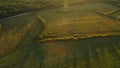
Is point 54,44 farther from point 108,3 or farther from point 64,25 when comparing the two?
point 108,3

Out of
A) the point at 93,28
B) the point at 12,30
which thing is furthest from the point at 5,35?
the point at 93,28

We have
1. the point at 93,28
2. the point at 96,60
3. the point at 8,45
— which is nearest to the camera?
the point at 96,60

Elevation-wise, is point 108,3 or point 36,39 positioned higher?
point 36,39

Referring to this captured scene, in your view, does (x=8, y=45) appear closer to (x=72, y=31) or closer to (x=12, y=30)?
(x=12, y=30)

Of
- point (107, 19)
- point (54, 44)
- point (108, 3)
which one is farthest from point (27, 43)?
point (108, 3)

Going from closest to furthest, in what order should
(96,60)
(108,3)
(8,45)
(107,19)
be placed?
(96,60) < (8,45) < (107,19) < (108,3)

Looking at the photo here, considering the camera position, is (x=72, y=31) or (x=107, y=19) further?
(x=107, y=19)

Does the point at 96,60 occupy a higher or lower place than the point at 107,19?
higher
